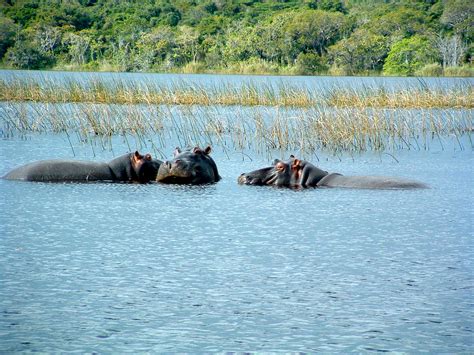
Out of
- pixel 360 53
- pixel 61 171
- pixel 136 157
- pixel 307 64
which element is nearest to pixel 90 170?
pixel 61 171

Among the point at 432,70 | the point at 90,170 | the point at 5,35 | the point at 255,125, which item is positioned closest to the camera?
the point at 90,170

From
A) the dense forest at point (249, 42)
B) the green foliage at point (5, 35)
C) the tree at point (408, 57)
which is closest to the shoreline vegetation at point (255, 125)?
the tree at point (408, 57)

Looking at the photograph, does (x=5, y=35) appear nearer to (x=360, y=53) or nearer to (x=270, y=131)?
(x=360, y=53)

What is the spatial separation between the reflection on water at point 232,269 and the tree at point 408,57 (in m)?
45.2

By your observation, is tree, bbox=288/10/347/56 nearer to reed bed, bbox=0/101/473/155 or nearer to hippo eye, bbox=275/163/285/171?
reed bed, bbox=0/101/473/155

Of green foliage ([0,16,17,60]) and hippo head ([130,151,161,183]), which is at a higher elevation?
green foliage ([0,16,17,60])

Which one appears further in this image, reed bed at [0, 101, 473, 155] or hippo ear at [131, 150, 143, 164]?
reed bed at [0, 101, 473, 155]

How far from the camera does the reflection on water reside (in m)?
5.65

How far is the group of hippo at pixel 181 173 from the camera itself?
1199cm

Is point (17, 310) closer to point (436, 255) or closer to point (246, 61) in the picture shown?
point (436, 255)

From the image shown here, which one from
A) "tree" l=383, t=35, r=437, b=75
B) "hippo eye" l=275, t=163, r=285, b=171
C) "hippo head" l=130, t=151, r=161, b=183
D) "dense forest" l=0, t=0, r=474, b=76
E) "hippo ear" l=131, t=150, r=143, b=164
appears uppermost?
"dense forest" l=0, t=0, r=474, b=76

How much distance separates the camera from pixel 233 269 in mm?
7281

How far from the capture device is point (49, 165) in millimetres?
12047

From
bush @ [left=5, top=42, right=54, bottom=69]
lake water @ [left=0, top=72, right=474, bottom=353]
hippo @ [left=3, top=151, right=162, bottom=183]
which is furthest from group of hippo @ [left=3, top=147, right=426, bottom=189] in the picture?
bush @ [left=5, top=42, right=54, bottom=69]
